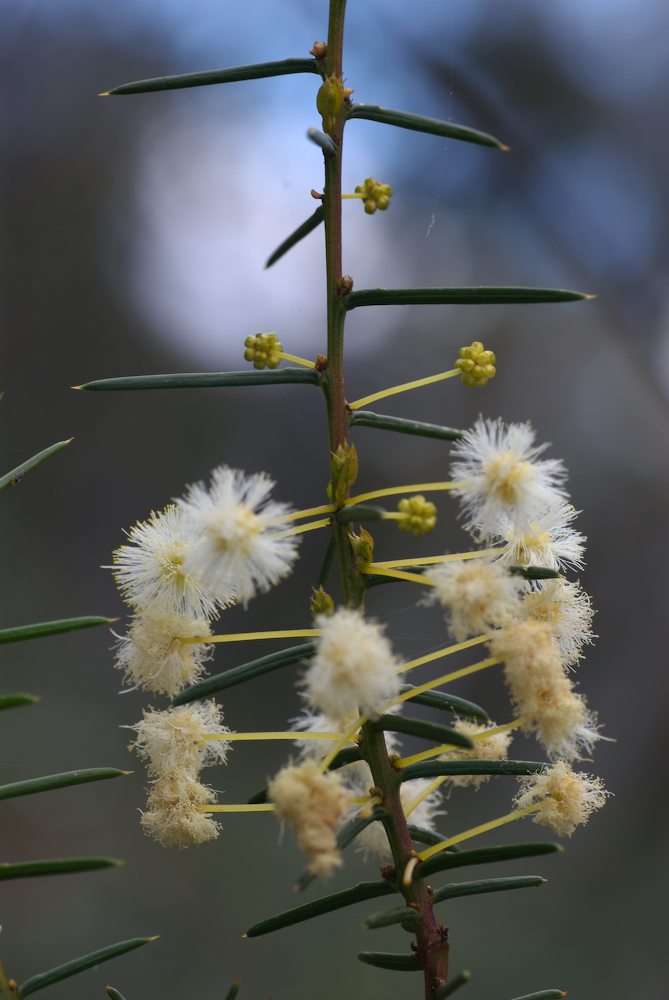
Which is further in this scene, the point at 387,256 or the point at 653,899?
the point at 387,256

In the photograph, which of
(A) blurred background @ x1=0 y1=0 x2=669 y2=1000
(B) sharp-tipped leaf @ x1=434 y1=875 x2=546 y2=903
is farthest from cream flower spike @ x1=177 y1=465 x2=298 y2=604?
(A) blurred background @ x1=0 y1=0 x2=669 y2=1000

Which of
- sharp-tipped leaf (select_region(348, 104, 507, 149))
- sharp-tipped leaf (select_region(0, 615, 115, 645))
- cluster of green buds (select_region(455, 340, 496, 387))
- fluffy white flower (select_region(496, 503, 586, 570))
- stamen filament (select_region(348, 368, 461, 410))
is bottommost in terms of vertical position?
sharp-tipped leaf (select_region(0, 615, 115, 645))

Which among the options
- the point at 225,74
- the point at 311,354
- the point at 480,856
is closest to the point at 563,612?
the point at 480,856

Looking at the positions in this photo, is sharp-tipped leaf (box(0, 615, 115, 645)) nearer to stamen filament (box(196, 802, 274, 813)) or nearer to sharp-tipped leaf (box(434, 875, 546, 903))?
stamen filament (box(196, 802, 274, 813))

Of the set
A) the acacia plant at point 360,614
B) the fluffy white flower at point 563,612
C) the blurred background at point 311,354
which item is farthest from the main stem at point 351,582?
the blurred background at point 311,354

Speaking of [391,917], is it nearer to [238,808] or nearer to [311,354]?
[238,808]

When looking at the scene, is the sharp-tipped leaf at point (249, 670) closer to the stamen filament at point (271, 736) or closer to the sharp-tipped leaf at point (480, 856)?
the stamen filament at point (271, 736)

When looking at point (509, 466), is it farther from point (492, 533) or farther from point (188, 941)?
point (188, 941)

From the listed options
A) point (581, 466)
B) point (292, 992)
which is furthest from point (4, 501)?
point (581, 466)
